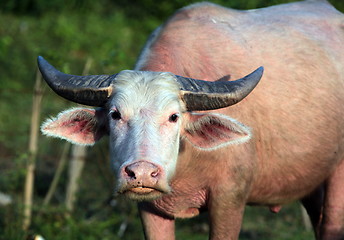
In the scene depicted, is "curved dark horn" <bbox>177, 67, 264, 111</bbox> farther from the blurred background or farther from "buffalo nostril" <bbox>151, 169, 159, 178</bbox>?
the blurred background

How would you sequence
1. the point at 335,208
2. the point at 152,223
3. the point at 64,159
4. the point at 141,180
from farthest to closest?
the point at 64,159 < the point at 335,208 < the point at 152,223 < the point at 141,180

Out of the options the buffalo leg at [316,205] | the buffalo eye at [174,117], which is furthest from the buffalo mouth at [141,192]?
the buffalo leg at [316,205]

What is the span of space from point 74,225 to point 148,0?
10.6 metres

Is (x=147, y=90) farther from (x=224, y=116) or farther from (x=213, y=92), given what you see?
(x=224, y=116)

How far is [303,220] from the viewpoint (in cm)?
916

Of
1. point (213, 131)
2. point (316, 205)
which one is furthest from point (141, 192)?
point (316, 205)

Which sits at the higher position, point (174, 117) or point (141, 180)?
point (174, 117)

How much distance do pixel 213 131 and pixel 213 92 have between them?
15.6 inches

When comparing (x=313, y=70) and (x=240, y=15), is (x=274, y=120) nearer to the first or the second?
(x=313, y=70)

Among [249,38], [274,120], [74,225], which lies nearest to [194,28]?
[249,38]

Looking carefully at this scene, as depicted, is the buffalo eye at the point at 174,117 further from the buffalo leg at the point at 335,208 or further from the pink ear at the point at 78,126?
the buffalo leg at the point at 335,208

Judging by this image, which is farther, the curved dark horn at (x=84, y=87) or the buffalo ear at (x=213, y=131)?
the buffalo ear at (x=213, y=131)

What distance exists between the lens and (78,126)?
4.97m

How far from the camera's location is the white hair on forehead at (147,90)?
4539 mm
